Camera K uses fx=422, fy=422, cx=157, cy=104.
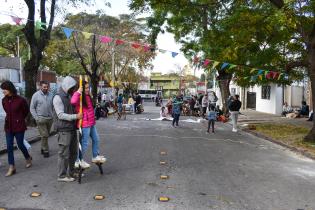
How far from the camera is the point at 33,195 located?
6.27 metres

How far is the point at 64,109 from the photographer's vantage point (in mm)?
7094

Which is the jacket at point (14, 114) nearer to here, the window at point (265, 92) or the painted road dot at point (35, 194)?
the painted road dot at point (35, 194)

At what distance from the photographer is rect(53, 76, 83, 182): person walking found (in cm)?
703

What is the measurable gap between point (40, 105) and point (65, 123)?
10.3ft

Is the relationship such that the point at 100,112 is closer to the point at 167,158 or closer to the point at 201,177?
the point at 167,158

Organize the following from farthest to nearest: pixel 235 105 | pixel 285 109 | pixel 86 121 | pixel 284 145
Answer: pixel 285 109
pixel 235 105
pixel 284 145
pixel 86 121

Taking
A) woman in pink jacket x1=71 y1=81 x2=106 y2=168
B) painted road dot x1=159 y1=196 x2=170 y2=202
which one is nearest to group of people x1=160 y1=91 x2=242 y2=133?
woman in pink jacket x1=71 y1=81 x2=106 y2=168

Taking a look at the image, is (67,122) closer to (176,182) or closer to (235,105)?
(176,182)

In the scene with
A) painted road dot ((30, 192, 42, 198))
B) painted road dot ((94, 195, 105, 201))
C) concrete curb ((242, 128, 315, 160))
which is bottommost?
concrete curb ((242, 128, 315, 160))

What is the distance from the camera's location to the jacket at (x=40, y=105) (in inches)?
391

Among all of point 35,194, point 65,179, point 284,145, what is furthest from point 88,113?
point 284,145

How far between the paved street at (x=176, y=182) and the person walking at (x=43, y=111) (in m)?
0.40

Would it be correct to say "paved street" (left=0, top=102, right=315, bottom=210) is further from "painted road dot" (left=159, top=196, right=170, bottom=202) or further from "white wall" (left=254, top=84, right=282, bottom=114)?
"white wall" (left=254, top=84, right=282, bottom=114)

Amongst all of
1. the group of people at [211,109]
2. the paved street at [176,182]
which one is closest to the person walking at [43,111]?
the paved street at [176,182]
